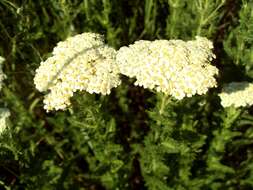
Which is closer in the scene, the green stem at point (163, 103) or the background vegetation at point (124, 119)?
the green stem at point (163, 103)

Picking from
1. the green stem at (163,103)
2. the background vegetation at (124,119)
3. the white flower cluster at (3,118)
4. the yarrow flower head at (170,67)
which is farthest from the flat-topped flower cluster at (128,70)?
the white flower cluster at (3,118)

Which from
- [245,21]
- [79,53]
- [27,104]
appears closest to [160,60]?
[79,53]

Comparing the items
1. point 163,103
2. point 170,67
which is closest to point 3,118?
point 163,103

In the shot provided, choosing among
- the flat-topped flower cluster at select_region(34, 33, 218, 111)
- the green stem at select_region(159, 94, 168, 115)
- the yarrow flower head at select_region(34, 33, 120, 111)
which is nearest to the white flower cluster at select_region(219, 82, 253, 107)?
the flat-topped flower cluster at select_region(34, 33, 218, 111)

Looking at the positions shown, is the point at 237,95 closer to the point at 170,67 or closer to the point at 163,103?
the point at 163,103

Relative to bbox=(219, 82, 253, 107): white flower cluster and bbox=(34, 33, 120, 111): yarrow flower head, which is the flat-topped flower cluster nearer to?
bbox=(34, 33, 120, 111): yarrow flower head

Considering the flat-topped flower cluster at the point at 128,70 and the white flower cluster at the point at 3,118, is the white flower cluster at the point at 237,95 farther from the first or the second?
the white flower cluster at the point at 3,118

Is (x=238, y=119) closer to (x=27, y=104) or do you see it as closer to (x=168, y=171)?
(x=168, y=171)

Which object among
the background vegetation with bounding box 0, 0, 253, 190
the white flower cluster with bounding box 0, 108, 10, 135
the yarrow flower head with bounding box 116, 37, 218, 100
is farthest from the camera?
the background vegetation with bounding box 0, 0, 253, 190
